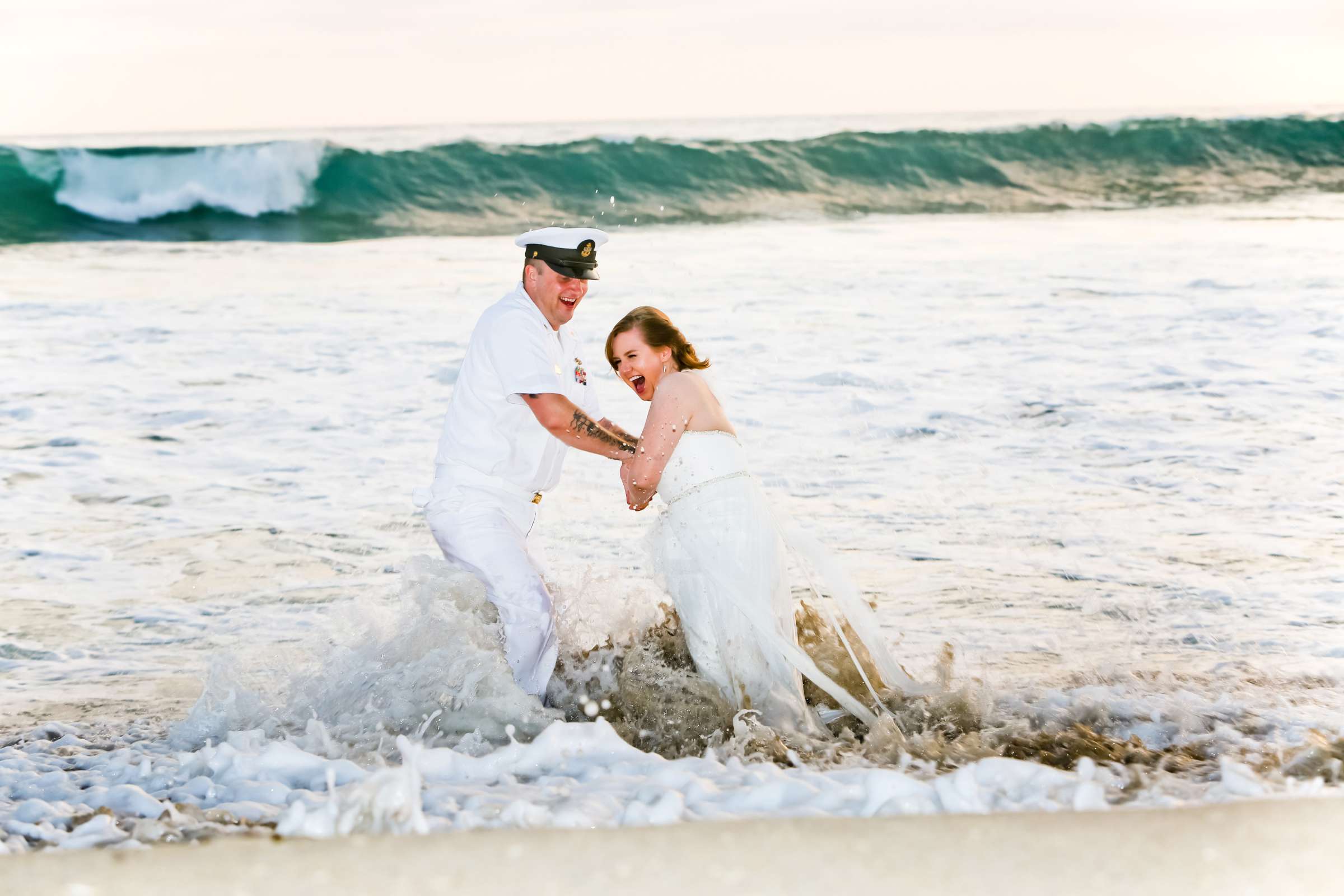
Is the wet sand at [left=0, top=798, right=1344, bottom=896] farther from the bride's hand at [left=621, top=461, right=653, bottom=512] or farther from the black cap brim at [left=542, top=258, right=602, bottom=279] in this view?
the black cap brim at [left=542, top=258, right=602, bottom=279]

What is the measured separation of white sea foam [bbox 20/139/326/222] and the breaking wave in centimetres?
4

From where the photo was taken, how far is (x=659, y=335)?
4363 millimetres

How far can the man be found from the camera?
14.8 ft

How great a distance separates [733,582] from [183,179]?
23.4 metres

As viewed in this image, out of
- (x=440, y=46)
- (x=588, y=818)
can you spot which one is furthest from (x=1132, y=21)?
(x=588, y=818)

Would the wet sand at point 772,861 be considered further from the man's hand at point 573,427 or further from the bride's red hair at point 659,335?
the bride's red hair at point 659,335

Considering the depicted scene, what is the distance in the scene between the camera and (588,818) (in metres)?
3.20

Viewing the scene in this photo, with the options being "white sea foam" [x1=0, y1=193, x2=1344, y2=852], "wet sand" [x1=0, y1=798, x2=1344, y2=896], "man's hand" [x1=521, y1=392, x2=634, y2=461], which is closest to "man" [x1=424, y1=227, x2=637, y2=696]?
"man's hand" [x1=521, y1=392, x2=634, y2=461]

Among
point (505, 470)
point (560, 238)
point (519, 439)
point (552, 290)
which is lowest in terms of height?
point (505, 470)

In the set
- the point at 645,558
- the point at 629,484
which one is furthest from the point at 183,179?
the point at 629,484

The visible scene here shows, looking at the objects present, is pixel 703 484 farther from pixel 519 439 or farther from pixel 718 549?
pixel 519 439

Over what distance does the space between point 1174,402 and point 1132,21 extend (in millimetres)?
7852

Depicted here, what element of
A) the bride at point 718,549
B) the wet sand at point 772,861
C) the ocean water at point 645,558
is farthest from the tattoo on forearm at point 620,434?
the wet sand at point 772,861

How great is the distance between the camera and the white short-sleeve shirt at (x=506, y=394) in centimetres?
455
